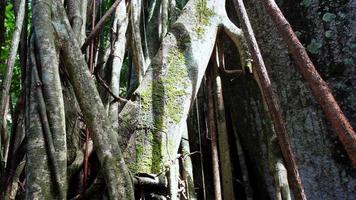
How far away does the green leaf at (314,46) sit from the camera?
2.15m

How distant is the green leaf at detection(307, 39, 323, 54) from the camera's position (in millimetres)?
2146

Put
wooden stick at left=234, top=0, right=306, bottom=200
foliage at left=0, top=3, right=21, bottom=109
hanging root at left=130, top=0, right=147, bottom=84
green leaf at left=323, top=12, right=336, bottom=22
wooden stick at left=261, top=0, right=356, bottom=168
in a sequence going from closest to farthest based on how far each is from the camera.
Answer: wooden stick at left=261, top=0, right=356, bottom=168 < wooden stick at left=234, top=0, right=306, bottom=200 < green leaf at left=323, top=12, right=336, bottom=22 < hanging root at left=130, top=0, right=147, bottom=84 < foliage at left=0, top=3, right=21, bottom=109

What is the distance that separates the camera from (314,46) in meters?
2.16

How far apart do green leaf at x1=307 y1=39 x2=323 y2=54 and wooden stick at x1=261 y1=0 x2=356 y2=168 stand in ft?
2.04

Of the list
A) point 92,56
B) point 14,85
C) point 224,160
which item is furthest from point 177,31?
point 14,85

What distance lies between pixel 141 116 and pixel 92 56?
52cm

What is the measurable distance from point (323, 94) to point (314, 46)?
822mm

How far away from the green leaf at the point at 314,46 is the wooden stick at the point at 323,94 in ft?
2.04

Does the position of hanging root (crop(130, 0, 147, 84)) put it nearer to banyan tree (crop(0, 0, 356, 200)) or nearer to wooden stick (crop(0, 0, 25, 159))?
banyan tree (crop(0, 0, 356, 200))

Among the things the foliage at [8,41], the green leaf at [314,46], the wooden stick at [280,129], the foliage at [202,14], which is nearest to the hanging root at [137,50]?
the foliage at [202,14]

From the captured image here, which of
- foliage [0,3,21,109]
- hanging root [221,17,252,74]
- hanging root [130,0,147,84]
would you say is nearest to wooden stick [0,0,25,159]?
hanging root [130,0,147,84]

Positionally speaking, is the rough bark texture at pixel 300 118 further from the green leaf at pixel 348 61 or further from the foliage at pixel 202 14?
the foliage at pixel 202 14

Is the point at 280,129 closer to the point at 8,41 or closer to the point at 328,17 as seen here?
the point at 328,17

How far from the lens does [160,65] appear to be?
1806mm
